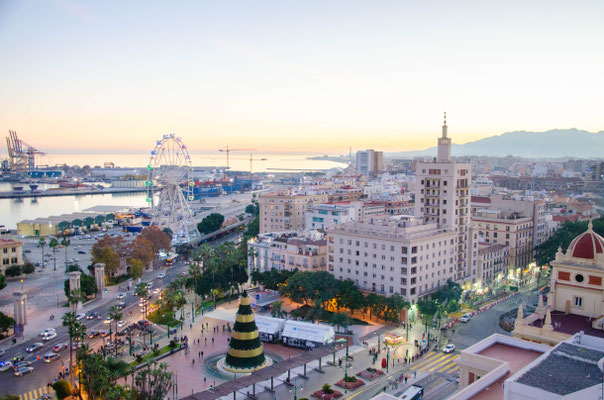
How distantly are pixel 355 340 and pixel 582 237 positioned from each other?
22104mm

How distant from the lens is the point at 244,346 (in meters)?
41.9

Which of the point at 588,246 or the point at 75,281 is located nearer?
the point at 588,246

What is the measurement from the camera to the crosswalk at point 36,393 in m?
37.2

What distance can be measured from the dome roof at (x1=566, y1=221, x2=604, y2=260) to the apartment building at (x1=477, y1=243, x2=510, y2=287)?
1293 inches

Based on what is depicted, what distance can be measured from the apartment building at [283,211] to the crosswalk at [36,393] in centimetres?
6001

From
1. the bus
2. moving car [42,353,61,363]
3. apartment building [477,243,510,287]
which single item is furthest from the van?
apartment building [477,243,510,287]

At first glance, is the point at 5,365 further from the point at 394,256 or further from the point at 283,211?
the point at 283,211

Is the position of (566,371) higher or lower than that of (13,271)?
higher

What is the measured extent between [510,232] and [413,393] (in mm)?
45063

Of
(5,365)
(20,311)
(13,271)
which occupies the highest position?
(20,311)

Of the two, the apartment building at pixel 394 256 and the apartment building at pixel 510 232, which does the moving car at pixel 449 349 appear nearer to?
the apartment building at pixel 394 256

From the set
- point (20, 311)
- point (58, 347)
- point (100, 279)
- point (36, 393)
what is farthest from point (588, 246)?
point (100, 279)

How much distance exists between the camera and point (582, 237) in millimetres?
34562

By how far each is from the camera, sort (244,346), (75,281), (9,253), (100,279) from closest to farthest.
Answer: (244,346), (75,281), (100,279), (9,253)
